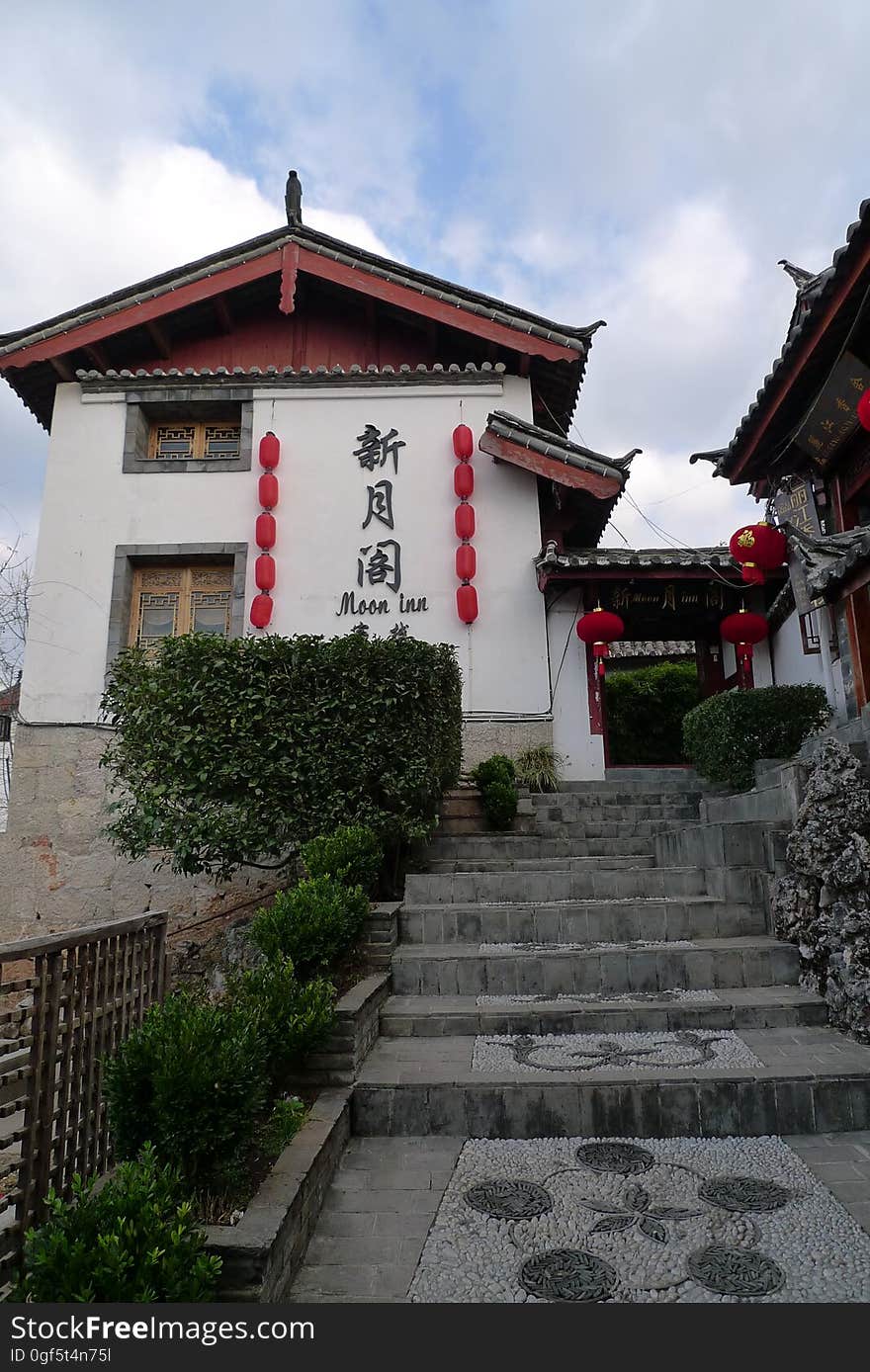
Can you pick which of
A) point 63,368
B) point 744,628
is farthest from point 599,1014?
point 63,368

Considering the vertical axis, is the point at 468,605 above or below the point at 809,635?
above

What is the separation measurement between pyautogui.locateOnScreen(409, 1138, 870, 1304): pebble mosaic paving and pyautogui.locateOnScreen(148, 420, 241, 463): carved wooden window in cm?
1087

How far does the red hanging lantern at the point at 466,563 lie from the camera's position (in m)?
11.3

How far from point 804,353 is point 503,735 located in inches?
230

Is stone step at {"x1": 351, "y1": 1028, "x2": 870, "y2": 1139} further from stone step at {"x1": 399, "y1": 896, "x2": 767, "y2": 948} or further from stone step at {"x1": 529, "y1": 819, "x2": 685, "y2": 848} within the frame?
stone step at {"x1": 529, "y1": 819, "x2": 685, "y2": 848}

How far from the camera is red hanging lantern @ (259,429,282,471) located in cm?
1184

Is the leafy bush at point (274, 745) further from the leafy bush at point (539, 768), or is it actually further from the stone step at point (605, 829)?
the leafy bush at point (539, 768)

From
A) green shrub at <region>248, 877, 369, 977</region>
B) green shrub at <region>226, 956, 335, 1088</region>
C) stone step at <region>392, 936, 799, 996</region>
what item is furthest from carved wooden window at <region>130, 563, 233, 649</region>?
green shrub at <region>226, 956, 335, 1088</region>

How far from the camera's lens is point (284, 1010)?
3.88 meters

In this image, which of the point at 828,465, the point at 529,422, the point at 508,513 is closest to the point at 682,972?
the point at 828,465

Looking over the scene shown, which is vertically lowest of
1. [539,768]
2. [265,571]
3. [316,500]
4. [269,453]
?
[539,768]

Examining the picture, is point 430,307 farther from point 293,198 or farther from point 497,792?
point 497,792

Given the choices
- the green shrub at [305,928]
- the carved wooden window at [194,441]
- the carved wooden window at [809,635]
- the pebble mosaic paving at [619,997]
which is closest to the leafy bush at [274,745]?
the green shrub at [305,928]

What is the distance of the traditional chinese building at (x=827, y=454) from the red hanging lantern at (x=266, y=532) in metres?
5.84
